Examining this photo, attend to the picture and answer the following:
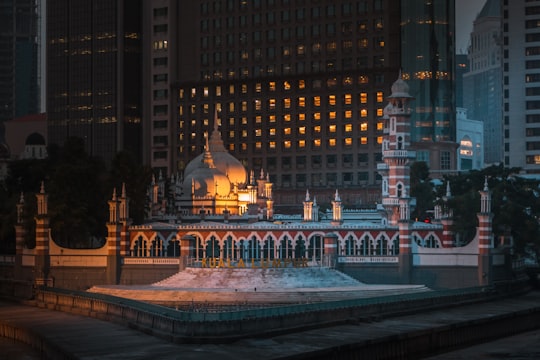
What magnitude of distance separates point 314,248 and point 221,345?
38.1 metres

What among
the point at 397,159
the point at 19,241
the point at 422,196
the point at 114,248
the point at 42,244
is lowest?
the point at 114,248

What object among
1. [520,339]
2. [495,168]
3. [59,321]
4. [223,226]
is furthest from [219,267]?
[495,168]

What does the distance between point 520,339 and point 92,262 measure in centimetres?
4290

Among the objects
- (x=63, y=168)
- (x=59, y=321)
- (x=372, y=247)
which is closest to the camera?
(x=59, y=321)

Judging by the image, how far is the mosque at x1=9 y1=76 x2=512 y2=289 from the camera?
10131 centimetres

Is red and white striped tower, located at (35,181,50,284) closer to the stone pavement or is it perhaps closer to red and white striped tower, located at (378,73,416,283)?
the stone pavement

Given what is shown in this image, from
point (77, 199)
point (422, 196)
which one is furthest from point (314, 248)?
point (422, 196)

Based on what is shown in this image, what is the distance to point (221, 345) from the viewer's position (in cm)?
6931

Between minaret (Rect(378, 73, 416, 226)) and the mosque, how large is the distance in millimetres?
97

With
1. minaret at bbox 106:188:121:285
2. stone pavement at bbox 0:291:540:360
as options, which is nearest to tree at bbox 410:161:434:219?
A: minaret at bbox 106:188:121:285

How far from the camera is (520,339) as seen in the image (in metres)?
84.8

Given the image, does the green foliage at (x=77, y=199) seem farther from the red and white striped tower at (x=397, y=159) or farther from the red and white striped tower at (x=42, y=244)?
the red and white striped tower at (x=397, y=159)

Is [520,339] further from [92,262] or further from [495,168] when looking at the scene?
[495,168]

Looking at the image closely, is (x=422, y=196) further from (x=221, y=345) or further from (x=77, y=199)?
(x=221, y=345)
